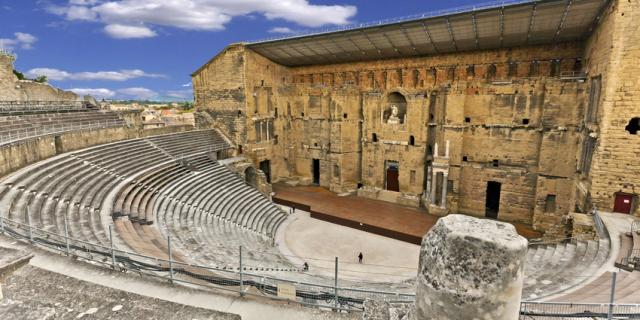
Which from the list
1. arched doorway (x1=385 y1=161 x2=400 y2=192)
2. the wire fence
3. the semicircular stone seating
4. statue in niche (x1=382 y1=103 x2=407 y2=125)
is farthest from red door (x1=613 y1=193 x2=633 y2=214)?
the wire fence

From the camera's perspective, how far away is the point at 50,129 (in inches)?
705

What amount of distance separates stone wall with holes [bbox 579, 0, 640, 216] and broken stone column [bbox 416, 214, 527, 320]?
15.9m

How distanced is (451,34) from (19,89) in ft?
101

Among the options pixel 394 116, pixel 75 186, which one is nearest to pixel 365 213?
pixel 394 116

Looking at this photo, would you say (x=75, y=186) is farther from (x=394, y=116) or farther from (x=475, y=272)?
(x=394, y=116)

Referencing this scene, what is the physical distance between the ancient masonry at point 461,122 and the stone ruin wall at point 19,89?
35.3ft

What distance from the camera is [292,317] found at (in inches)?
226

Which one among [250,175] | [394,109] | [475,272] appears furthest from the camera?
[250,175]

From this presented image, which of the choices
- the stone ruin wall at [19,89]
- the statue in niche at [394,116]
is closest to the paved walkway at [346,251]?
the statue in niche at [394,116]

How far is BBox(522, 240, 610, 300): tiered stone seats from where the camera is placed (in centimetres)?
983

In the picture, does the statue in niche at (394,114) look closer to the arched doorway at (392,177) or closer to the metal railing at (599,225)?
the arched doorway at (392,177)

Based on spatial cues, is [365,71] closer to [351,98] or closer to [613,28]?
[351,98]

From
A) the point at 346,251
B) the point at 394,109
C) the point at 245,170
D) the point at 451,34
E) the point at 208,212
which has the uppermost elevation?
the point at 451,34

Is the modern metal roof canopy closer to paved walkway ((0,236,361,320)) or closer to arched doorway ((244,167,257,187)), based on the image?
arched doorway ((244,167,257,187))
